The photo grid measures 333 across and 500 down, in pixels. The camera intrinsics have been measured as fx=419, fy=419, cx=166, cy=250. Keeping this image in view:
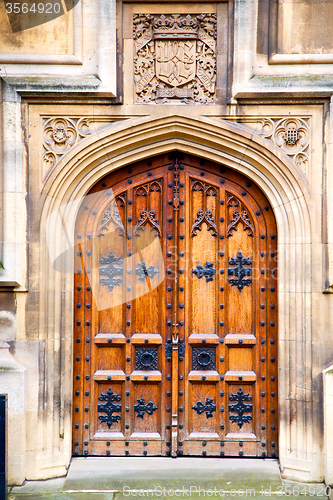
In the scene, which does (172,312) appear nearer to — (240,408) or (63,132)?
(240,408)

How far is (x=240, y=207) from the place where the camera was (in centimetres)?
405

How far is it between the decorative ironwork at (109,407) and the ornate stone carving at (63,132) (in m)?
2.20

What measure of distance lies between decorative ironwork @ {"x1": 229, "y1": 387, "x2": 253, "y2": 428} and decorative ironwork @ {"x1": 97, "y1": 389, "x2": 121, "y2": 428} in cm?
109

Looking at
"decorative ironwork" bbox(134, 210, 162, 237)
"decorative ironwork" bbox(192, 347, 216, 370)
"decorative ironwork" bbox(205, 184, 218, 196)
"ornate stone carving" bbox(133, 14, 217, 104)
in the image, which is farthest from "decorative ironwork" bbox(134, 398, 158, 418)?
"ornate stone carving" bbox(133, 14, 217, 104)

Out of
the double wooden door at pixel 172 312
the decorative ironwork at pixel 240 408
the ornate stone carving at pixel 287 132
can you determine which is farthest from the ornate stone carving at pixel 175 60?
the decorative ironwork at pixel 240 408

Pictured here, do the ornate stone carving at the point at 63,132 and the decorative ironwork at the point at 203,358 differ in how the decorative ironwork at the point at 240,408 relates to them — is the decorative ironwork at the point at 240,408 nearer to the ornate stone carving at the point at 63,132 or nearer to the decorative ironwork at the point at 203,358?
the decorative ironwork at the point at 203,358

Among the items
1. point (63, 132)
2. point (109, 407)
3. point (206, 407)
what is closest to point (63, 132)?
point (63, 132)

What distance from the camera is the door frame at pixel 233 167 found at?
3779mm

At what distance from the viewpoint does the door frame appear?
3.78 meters

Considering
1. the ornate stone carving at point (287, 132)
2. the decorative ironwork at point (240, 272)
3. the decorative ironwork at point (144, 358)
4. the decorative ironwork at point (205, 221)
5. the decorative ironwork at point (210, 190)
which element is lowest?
the decorative ironwork at point (144, 358)

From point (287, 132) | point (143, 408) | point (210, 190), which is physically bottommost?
point (143, 408)

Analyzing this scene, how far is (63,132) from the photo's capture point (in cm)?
381

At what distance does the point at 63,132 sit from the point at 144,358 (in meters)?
2.24

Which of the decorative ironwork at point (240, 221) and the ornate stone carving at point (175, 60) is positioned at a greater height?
the ornate stone carving at point (175, 60)
